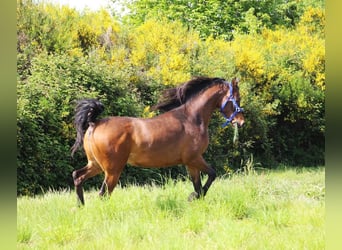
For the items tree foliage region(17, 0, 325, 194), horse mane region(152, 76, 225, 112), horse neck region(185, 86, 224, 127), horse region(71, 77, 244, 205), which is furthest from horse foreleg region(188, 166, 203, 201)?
tree foliage region(17, 0, 325, 194)

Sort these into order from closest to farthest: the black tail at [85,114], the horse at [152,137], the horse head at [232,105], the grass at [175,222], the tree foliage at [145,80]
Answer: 1. the grass at [175,222]
2. the horse at [152,137]
3. the black tail at [85,114]
4. the horse head at [232,105]
5. the tree foliage at [145,80]

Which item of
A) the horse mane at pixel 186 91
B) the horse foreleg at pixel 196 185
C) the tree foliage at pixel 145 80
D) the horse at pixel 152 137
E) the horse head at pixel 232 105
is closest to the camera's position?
the horse at pixel 152 137

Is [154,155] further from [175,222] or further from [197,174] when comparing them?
[175,222]

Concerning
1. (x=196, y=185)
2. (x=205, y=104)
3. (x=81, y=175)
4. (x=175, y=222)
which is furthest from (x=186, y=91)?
(x=175, y=222)

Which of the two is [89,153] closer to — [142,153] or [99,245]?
[142,153]

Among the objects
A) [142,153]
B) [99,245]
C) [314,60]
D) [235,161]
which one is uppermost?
[314,60]

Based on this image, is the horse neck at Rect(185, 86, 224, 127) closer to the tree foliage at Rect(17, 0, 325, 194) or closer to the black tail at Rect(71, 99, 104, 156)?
the black tail at Rect(71, 99, 104, 156)

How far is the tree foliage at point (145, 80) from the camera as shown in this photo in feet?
24.8

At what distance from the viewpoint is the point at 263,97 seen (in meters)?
11.7

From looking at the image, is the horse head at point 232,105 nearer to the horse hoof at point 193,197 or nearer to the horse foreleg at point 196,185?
the horse foreleg at point 196,185

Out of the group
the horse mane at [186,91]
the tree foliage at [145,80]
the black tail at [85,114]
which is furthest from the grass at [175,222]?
the tree foliage at [145,80]
